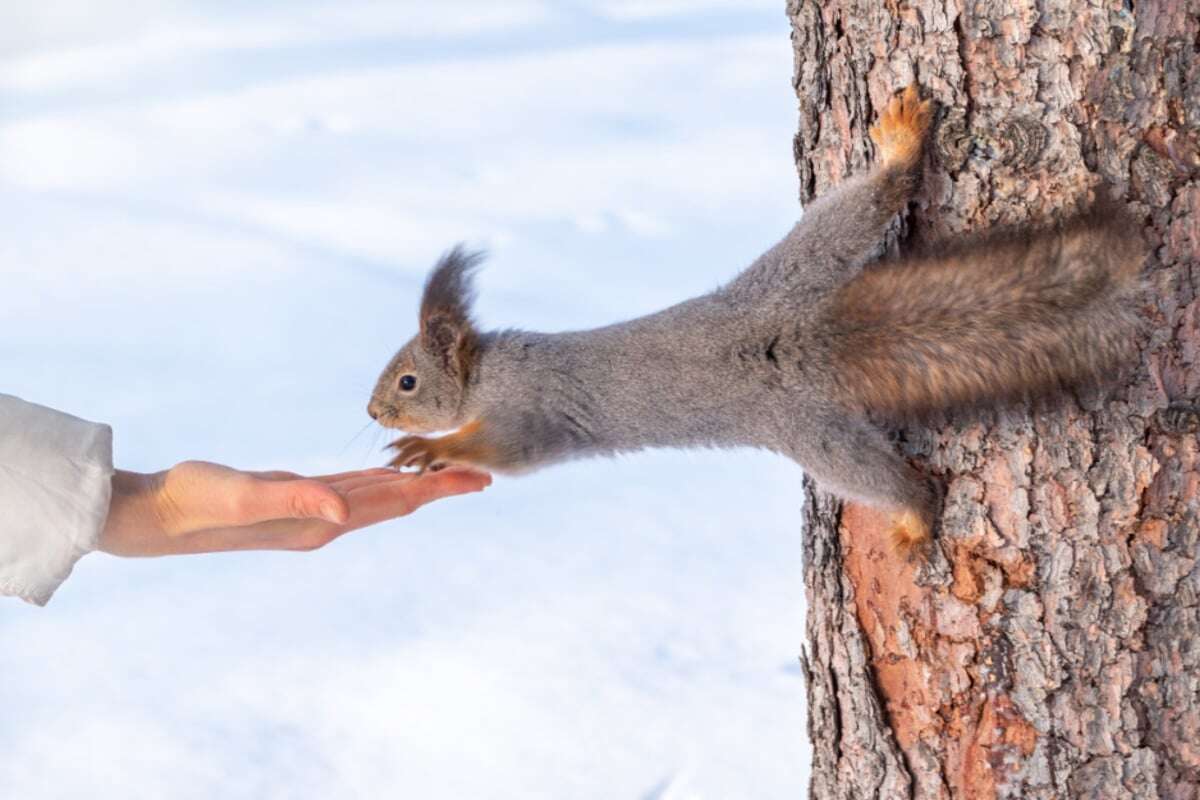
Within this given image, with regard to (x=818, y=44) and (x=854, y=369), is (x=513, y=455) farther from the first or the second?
(x=818, y=44)

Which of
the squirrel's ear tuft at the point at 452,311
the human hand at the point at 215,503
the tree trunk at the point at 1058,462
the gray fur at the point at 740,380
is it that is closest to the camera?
the tree trunk at the point at 1058,462

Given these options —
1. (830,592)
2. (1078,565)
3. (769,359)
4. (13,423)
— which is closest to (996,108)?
(769,359)

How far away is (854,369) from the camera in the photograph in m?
1.30

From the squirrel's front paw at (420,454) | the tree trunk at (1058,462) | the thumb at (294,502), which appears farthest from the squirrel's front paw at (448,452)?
the tree trunk at (1058,462)

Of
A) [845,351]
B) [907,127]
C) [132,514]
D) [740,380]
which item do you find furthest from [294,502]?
[907,127]

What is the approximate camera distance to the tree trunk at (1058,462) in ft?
3.95

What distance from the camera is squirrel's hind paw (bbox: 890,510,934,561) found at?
4.26ft

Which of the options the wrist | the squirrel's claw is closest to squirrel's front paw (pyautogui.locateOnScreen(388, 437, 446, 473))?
the squirrel's claw

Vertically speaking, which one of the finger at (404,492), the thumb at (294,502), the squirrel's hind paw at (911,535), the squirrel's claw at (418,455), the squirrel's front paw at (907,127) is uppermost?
the squirrel's front paw at (907,127)

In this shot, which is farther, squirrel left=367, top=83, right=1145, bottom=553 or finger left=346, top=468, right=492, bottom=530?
finger left=346, top=468, right=492, bottom=530

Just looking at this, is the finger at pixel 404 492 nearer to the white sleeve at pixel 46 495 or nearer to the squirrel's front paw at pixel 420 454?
the squirrel's front paw at pixel 420 454

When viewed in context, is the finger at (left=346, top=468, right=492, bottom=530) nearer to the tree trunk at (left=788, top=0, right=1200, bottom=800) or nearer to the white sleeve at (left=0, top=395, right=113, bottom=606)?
the white sleeve at (left=0, top=395, right=113, bottom=606)

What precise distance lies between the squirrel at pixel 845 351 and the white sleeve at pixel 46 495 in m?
0.37

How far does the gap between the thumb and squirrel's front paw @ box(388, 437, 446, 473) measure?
0.10 metres
